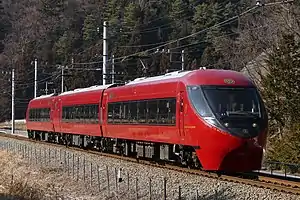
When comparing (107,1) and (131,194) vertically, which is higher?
(107,1)

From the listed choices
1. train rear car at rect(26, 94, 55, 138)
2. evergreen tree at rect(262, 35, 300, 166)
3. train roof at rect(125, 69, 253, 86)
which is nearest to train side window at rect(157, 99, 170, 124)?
train roof at rect(125, 69, 253, 86)

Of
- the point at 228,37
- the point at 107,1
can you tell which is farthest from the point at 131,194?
the point at 107,1

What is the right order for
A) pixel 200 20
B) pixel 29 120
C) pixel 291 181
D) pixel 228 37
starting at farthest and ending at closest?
1. pixel 200 20
2. pixel 228 37
3. pixel 29 120
4. pixel 291 181

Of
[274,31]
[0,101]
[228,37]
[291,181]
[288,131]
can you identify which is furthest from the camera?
[0,101]

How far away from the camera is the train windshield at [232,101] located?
17.6 meters

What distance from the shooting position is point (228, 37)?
5947 centimetres

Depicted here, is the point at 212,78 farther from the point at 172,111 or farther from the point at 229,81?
the point at 172,111

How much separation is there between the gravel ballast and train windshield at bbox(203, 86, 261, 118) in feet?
6.60

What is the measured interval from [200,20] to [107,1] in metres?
21.7

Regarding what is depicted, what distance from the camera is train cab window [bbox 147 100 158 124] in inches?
846

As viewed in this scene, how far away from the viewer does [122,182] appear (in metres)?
18.9

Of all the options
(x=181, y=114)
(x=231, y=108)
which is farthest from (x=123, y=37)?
(x=231, y=108)

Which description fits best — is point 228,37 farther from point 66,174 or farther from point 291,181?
point 291,181

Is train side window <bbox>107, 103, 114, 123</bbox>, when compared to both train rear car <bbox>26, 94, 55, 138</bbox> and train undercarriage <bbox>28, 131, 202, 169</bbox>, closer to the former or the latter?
train undercarriage <bbox>28, 131, 202, 169</bbox>
